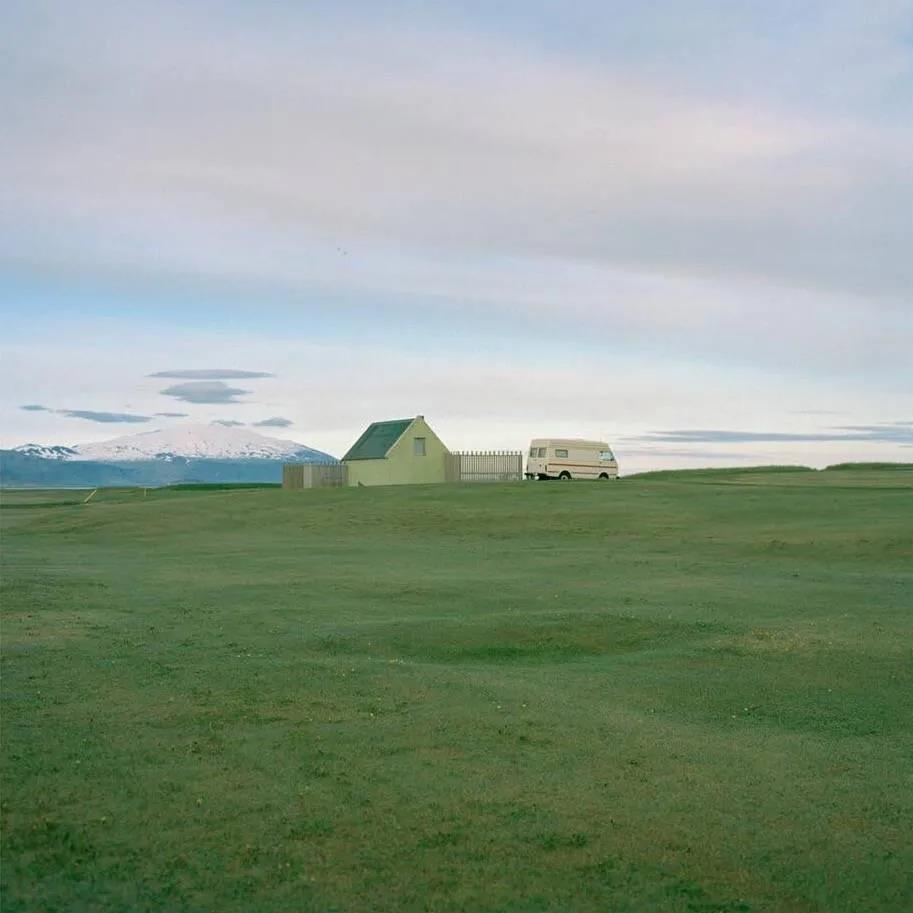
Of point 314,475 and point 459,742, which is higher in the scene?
point 314,475

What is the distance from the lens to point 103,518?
38.7 m

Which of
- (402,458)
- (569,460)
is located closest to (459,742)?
(569,460)

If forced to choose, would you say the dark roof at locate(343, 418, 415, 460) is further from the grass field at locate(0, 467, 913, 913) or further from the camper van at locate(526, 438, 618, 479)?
the grass field at locate(0, 467, 913, 913)

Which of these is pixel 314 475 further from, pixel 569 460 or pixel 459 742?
pixel 459 742

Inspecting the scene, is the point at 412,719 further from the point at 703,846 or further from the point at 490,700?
the point at 703,846

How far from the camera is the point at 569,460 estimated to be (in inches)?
2285

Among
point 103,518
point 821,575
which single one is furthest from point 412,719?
point 103,518

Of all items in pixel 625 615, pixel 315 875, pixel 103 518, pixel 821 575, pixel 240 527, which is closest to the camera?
pixel 315 875

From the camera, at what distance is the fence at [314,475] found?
61844mm

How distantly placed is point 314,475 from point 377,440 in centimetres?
409

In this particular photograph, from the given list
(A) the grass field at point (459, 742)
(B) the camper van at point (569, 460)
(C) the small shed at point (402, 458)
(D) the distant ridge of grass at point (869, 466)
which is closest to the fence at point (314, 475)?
(C) the small shed at point (402, 458)

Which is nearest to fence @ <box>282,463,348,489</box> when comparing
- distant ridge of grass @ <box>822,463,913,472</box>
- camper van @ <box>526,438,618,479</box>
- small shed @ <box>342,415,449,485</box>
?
small shed @ <box>342,415,449,485</box>

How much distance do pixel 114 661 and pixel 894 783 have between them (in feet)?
25.4

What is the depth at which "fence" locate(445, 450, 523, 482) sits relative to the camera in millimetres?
60969
